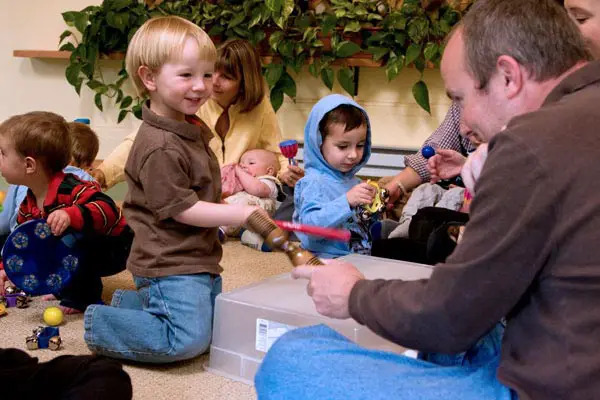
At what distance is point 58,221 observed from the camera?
154cm

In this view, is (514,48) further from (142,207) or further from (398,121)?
(398,121)

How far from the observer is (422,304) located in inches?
29.8

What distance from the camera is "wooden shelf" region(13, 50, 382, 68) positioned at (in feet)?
10.3

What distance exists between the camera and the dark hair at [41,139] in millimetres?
1648

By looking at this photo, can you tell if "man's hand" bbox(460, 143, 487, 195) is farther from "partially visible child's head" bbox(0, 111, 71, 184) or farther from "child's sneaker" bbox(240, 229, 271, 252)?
"child's sneaker" bbox(240, 229, 271, 252)

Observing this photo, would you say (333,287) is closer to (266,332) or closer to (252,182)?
(266,332)

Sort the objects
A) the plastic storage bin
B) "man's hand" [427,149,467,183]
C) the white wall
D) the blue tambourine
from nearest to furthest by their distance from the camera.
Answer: the plastic storage bin, the blue tambourine, "man's hand" [427,149,467,183], the white wall

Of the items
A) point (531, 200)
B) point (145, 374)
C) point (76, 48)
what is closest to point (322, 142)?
point (145, 374)

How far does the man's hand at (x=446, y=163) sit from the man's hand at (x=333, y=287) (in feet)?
2.99

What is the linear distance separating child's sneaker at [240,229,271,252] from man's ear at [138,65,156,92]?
3.05 ft

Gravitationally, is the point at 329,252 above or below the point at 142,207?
below

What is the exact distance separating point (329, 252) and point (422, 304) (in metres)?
1.08

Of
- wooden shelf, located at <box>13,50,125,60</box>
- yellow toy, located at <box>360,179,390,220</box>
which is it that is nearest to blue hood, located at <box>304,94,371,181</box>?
yellow toy, located at <box>360,179,390,220</box>

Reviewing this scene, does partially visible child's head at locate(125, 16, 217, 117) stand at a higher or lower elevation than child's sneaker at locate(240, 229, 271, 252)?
higher
